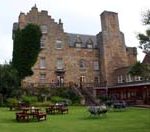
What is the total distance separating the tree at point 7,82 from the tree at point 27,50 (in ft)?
19.3

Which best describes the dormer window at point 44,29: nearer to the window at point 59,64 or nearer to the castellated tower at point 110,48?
the window at point 59,64

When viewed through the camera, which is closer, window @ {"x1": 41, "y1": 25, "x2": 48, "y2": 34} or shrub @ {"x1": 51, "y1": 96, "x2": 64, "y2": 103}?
shrub @ {"x1": 51, "y1": 96, "x2": 64, "y2": 103}

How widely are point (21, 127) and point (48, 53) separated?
4037cm

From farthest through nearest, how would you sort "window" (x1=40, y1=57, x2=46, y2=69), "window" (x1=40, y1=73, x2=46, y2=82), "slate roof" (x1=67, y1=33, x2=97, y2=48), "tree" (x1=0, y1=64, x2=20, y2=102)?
"slate roof" (x1=67, y1=33, x2=97, y2=48), "window" (x1=40, y1=57, x2=46, y2=69), "window" (x1=40, y1=73, x2=46, y2=82), "tree" (x1=0, y1=64, x2=20, y2=102)

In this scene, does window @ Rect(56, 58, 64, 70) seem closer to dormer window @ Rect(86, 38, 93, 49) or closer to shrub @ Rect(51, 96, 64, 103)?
dormer window @ Rect(86, 38, 93, 49)

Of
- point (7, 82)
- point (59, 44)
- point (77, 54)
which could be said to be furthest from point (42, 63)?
point (7, 82)

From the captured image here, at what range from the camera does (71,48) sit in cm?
6275

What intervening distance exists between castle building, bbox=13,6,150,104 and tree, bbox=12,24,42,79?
2870 millimetres

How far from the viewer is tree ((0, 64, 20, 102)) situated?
47.5 m

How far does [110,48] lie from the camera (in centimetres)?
6488

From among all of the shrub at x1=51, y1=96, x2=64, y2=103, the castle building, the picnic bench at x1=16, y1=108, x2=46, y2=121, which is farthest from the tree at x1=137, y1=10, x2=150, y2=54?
the castle building

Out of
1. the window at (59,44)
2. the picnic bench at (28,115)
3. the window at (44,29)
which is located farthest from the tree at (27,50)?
the picnic bench at (28,115)

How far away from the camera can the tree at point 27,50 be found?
55094 millimetres

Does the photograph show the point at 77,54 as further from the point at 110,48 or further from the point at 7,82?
the point at 7,82
